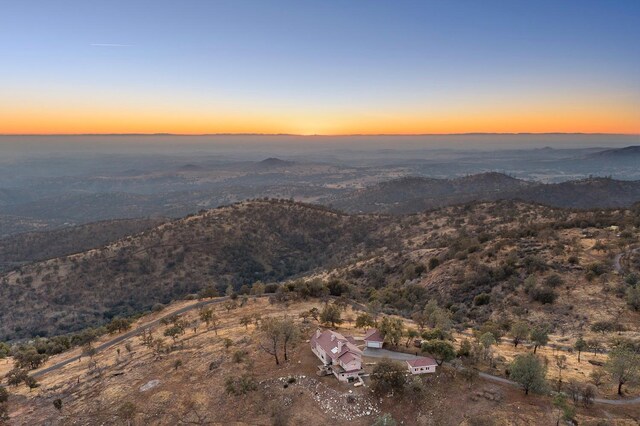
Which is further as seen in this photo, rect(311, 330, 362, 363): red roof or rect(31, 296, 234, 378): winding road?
rect(31, 296, 234, 378): winding road

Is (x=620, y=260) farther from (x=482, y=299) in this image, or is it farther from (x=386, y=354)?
(x=386, y=354)

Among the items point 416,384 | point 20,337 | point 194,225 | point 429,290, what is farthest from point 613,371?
point 194,225

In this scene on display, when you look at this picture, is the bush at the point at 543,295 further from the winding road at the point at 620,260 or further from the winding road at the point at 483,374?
the winding road at the point at 483,374

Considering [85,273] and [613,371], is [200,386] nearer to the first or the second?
[613,371]

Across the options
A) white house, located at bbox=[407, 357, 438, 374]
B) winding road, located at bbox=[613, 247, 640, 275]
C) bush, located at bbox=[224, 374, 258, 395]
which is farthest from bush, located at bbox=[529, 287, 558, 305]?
bush, located at bbox=[224, 374, 258, 395]

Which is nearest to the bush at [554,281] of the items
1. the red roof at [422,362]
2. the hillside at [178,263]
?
the red roof at [422,362]

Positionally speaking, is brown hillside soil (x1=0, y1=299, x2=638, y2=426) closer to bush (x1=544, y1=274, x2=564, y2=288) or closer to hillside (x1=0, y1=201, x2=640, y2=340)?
hillside (x1=0, y1=201, x2=640, y2=340)

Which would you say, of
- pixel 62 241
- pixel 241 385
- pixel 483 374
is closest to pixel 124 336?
pixel 241 385
